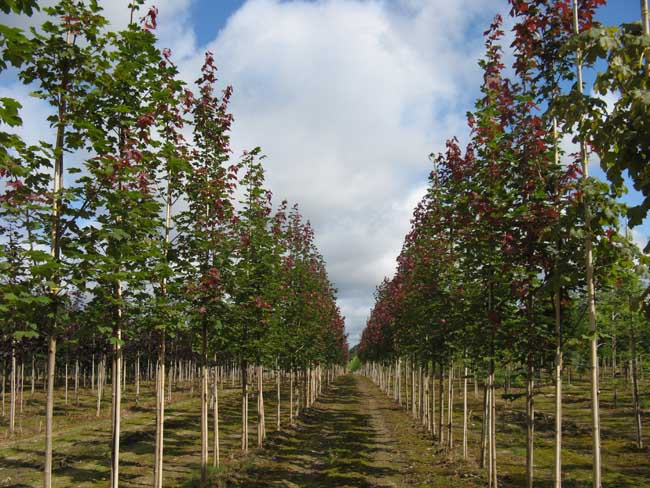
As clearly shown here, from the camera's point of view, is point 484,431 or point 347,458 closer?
point 484,431

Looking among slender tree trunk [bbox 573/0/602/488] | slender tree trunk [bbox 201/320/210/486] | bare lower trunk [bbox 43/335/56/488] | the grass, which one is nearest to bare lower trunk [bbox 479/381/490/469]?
the grass

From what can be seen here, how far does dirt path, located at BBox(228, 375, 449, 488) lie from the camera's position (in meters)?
15.6

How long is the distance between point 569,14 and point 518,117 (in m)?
1.94

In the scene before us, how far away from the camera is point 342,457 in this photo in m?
19.2

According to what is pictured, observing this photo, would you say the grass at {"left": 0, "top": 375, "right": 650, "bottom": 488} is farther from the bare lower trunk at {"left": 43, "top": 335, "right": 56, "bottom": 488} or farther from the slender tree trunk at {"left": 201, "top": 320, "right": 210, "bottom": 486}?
the bare lower trunk at {"left": 43, "top": 335, "right": 56, "bottom": 488}

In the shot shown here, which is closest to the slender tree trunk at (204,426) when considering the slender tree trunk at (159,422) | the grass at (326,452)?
the grass at (326,452)

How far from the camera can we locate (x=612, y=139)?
4.51 metres

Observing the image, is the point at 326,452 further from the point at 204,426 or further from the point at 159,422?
the point at 159,422

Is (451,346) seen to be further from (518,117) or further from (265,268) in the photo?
(518,117)

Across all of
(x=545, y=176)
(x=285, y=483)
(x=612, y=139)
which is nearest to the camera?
(x=612, y=139)

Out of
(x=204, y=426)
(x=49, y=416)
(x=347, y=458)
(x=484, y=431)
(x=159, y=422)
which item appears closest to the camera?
(x=49, y=416)

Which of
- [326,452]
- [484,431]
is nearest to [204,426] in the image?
[326,452]

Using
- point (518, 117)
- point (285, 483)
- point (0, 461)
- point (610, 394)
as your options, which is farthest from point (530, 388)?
point (610, 394)

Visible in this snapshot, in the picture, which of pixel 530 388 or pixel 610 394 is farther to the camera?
pixel 610 394
